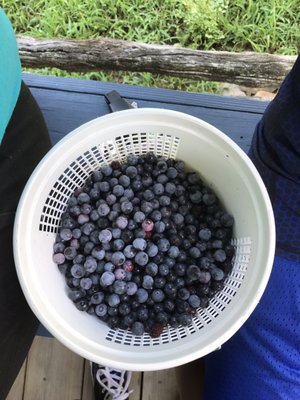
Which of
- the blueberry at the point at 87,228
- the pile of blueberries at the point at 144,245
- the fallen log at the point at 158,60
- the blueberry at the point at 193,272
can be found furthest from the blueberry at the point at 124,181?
the fallen log at the point at 158,60

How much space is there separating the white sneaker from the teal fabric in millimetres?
708

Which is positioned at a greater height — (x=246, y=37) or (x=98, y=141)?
(x=98, y=141)

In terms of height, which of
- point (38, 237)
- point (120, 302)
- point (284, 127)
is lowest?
point (120, 302)

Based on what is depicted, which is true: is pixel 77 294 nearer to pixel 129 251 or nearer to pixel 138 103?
pixel 129 251

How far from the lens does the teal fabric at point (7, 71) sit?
818 mm

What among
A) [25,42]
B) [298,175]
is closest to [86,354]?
[298,175]

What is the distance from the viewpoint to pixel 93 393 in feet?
4.27

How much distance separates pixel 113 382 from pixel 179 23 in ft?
3.75

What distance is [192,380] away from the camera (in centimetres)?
114

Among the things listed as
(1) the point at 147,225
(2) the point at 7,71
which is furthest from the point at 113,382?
(2) the point at 7,71

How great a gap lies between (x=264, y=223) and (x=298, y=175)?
0.17m

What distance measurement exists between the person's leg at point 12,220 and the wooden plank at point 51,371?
0.32 metres

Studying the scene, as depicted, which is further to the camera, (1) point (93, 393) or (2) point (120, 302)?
(1) point (93, 393)

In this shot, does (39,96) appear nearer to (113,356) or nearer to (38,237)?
(38,237)
